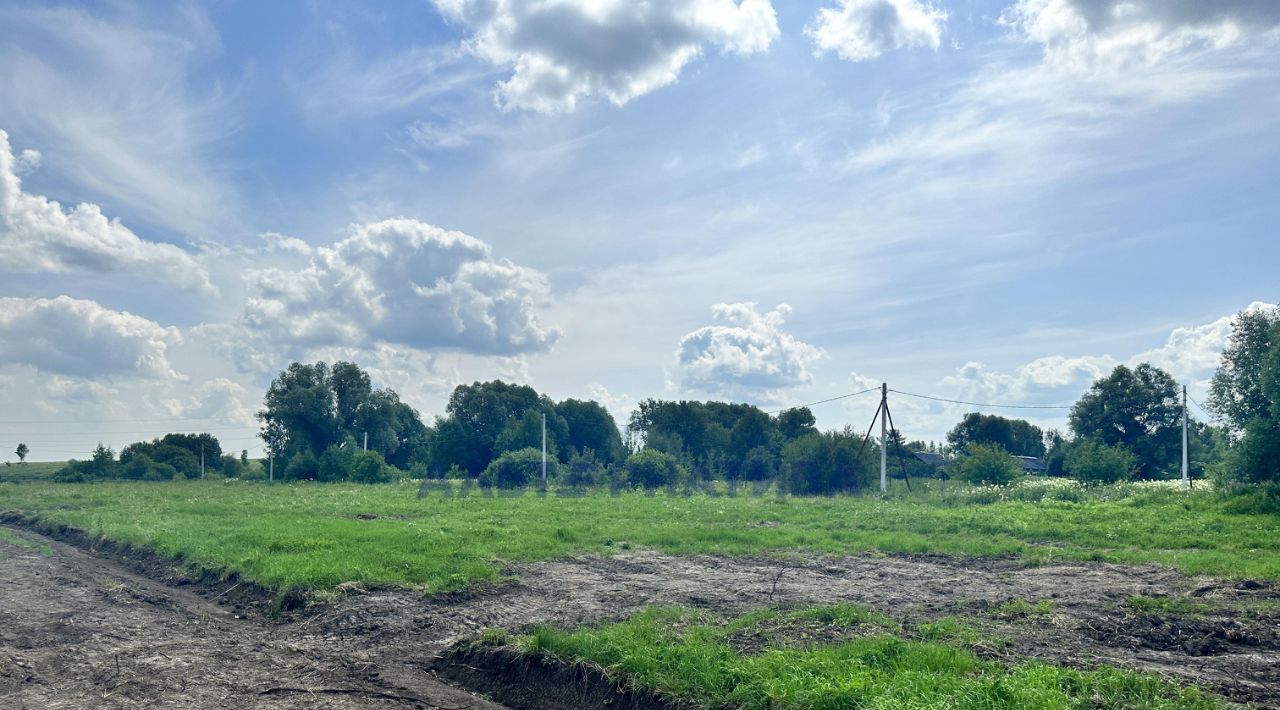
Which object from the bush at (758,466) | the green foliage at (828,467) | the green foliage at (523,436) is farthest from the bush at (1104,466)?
the green foliage at (523,436)

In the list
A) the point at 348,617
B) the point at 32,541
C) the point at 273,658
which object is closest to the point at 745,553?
the point at 348,617

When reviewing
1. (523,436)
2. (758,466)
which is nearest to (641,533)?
(758,466)

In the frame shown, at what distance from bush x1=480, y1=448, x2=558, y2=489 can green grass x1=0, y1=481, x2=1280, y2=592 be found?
2348cm

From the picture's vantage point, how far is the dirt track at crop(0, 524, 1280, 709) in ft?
27.1

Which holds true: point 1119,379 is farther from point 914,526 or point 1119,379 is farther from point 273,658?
point 273,658

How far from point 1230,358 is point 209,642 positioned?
3593 centimetres

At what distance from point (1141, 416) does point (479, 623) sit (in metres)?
71.6

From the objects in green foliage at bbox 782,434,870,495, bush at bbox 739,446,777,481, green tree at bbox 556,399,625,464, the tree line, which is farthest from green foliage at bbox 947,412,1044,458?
green foliage at bbox 782,434,870,495

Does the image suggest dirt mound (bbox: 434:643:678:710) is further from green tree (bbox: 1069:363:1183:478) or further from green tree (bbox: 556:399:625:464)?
green tree (bbox: 556:399:625:464)

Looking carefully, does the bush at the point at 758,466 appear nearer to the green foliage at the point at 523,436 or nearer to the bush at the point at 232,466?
the green foliage at the point at 523,436

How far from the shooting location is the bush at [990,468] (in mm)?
38969

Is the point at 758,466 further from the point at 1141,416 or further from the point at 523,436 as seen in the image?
the point at 1141,416

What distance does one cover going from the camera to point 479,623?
1088 cm

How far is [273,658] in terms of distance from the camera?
386 inches
